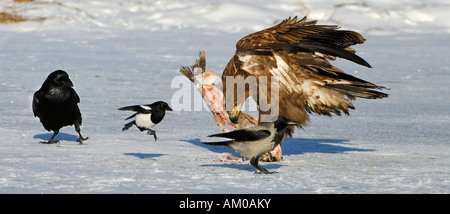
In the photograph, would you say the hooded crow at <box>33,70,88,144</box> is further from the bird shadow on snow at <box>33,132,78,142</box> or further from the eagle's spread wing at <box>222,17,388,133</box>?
the eagle's spread wing at <box>222,17,388,133</box>

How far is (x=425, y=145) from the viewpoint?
6336mm

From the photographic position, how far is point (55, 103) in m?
6.07

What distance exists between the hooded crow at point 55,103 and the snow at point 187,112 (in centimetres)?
24

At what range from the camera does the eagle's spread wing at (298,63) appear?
17.8 ft

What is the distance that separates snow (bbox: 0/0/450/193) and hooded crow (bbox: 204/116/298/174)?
16 centimetres

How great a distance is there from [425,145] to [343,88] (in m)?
1.21

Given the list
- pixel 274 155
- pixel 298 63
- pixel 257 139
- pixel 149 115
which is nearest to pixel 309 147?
pixel 274 155

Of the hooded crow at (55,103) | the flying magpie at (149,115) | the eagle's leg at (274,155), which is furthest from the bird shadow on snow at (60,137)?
the eagle's leg at (274,155)

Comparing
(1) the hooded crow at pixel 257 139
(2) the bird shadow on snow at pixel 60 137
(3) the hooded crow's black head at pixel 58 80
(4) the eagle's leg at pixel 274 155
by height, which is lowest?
(4) the eagle's leg at pixel 274 155

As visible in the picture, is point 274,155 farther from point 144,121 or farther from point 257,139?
point 144,121

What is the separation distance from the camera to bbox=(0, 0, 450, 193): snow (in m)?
4.59

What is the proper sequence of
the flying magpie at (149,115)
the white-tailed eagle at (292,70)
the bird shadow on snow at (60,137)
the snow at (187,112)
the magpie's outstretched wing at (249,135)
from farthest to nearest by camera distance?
1. the bird shadow on snow at (60,137)
2. the flying magpie at (149,115)
3. the white-tailed eagle at (292,70)
4. the magpie's outstretched wing at (249,135)
5. the snow at (187,112)

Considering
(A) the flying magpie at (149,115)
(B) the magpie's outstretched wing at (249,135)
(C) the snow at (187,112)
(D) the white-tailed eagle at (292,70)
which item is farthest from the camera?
(A) the flying magpie at (149,115)

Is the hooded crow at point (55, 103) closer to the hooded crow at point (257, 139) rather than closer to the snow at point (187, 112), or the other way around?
the snow at point (187, 112)
